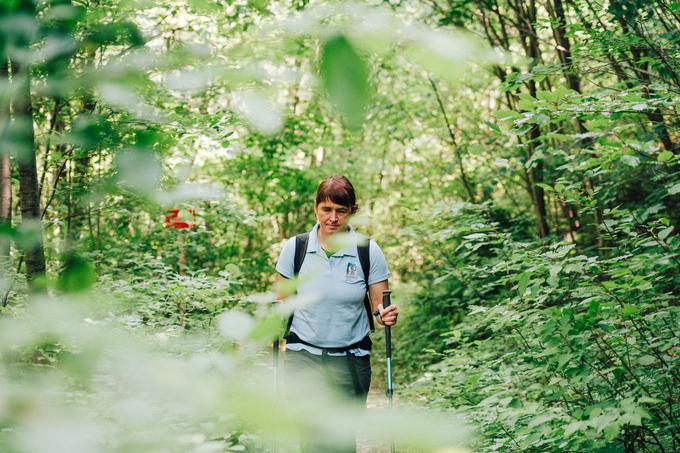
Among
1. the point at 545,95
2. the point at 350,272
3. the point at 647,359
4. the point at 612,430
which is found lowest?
the point at 612,430

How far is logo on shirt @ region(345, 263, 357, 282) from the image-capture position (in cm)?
323

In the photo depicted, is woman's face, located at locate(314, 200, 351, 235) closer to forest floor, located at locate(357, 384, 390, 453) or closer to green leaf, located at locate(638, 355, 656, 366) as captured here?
green leaf, located at locate(638, 355, 656, 366)

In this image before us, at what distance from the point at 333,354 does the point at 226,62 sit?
2334 millimetres

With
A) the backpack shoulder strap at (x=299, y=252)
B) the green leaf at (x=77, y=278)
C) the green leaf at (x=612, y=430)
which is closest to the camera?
the green leaf at (x=77, y=278)

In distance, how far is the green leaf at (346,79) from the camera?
677 millimetres

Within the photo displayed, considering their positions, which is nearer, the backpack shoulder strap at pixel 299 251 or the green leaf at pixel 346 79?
the green leaf at pixel 346 79

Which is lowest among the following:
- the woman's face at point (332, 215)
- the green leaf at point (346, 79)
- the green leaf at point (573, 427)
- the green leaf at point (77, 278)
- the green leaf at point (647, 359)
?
the green leaf at point (573, 427)

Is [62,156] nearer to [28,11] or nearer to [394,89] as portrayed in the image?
[28,11]

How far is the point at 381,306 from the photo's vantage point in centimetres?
326

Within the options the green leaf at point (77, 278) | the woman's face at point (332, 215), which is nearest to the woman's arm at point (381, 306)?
the woman's face at point (332, 215)

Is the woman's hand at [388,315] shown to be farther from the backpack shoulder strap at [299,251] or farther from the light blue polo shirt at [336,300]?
the backpack shoulder strap at [299,251]

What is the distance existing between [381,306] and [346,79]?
267 centimetres

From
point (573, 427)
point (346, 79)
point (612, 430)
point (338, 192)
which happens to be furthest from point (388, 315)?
point (346, 79)

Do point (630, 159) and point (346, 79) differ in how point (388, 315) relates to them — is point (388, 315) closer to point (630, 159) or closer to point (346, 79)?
point (630, 159)
